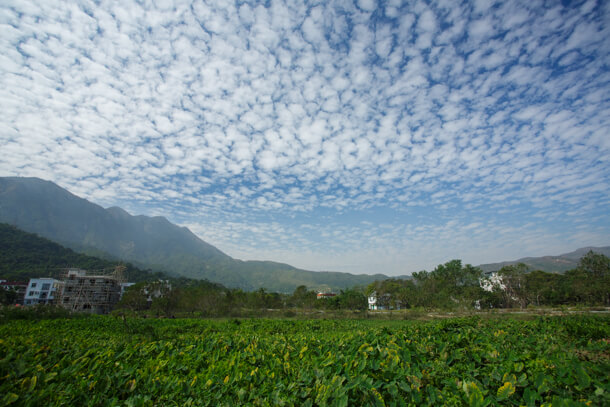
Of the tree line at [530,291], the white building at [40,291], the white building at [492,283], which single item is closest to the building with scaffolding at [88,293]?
the white building at [40,291]

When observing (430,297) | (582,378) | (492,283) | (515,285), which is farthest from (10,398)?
(492,283)

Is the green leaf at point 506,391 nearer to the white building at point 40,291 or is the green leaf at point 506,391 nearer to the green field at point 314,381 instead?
the green field at point 314,381

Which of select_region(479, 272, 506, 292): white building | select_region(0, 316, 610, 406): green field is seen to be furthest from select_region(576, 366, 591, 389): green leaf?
select_region(479, 272, 506, 292): white building

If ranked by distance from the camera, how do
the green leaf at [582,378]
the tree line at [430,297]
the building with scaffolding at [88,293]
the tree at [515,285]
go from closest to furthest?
1. the green leaf at [582,378]
2. the building with scaffolding at [88,293]
3. the tree line at [430,297]
4. the tree at [515,285]

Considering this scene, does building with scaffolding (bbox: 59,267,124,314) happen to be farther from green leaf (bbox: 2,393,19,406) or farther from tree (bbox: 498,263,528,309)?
tree (bbox: 498,263,528,309)

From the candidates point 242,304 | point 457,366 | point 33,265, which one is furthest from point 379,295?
point 33,265

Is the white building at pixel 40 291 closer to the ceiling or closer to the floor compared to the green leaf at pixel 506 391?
closer to the floor

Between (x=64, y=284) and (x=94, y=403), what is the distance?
223 ft

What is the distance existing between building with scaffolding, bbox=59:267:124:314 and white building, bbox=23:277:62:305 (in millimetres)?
9845

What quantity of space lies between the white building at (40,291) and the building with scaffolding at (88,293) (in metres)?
9.85

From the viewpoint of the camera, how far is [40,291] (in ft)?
201

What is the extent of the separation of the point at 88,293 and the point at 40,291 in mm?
21118

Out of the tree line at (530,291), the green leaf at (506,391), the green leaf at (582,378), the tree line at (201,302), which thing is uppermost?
the green leaf at (582,378)

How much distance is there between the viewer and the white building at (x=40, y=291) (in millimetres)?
60125
